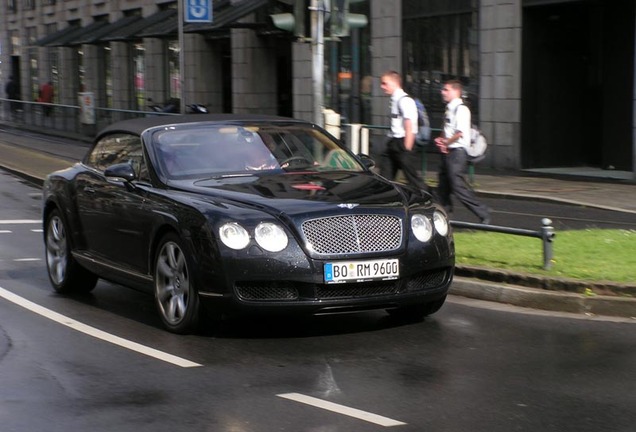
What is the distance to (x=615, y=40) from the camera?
20.5m

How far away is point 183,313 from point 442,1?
16948mm

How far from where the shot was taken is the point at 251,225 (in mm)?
7180

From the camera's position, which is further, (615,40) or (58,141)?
(58,141)

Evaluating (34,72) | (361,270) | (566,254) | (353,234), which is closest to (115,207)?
(353,234)

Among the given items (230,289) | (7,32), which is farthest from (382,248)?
(7,32)

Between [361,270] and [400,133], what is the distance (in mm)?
6651

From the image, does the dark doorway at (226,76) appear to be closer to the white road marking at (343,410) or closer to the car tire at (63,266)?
the car tire at (63,266)

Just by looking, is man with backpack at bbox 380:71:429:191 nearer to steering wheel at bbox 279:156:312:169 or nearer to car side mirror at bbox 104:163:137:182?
steering wheel at bbox 279:156:312:169

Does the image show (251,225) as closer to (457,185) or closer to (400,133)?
(457,185)

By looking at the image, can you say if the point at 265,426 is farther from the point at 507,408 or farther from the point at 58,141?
the point at 58,141

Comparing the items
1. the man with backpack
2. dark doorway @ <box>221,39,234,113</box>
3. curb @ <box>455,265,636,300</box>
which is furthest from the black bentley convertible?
dark doorway @ <box>221,39,234,113</box>

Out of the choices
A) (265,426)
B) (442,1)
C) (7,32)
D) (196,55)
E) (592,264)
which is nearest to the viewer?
(265,426)

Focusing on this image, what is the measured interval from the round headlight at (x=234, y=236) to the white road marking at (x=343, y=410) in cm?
→ 150

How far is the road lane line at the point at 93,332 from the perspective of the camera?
6.84 meters
